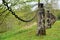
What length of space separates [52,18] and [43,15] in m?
0.62

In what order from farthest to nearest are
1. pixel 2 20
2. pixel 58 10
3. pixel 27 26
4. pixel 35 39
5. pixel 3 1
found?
pixel 58 10 → pixel 27 26 → pixel 35 39 → pixel 2 20 → pixel 3 1

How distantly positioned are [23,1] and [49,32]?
417 centimetres

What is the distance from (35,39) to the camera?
9797 mm

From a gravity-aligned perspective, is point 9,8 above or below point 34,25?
above

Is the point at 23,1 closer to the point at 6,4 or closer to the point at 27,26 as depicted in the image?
the point at 6,4

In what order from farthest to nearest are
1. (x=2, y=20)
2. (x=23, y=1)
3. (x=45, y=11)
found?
1. (x=45, y=11)
2. (x=23, y=1)
3. (x=2, y=20)

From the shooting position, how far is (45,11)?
1048 centimetres

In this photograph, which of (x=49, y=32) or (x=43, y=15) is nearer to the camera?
(x=43, y=15)

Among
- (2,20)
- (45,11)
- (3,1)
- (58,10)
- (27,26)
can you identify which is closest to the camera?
(3,1)

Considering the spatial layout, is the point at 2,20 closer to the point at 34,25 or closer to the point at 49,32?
the point at 49,32

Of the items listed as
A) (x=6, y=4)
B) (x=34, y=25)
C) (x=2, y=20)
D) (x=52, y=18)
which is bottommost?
(x=34, y=25)

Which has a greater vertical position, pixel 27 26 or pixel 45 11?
pixel 45 11

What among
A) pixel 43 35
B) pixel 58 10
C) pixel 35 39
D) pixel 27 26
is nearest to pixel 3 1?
pixel 35 39

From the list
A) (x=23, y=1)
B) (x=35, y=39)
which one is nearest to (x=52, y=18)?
(x=35, y=39)
